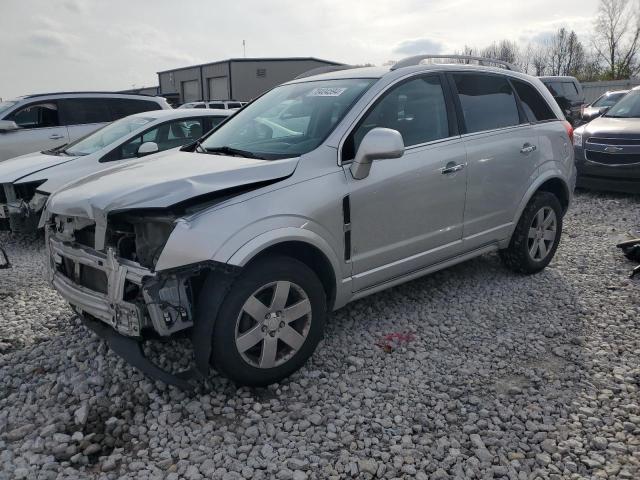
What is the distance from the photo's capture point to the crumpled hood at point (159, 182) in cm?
277

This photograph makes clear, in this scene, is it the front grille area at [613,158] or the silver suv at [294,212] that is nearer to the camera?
the silver suv at [294,212]

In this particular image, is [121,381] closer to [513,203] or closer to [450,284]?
[450,284]

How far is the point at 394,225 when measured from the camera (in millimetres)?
3623

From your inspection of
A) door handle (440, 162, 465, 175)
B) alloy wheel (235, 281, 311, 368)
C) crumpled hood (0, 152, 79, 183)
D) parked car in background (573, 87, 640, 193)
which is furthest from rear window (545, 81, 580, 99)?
alloy wheel (235, 281, 311, 368)

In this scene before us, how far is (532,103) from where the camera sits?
15.8 feet

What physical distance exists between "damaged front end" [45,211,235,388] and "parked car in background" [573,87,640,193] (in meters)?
7.41

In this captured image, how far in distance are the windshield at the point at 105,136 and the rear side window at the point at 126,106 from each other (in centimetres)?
204

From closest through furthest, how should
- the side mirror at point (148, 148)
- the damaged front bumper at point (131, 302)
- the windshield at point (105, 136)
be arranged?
1. the damaged front bumper at point (131, 302)
2. the side mirror at point (148, 148)
3. the windshield at point (105, 136)

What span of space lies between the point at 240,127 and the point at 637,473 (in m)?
3.33

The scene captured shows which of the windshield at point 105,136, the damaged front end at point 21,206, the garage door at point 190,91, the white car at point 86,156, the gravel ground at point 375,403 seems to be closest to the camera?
the gravel ground at point 375,403

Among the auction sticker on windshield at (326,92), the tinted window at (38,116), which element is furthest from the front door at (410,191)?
the tinted window at (38,116)

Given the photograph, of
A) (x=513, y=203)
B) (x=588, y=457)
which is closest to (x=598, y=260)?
(x=513, y=203)

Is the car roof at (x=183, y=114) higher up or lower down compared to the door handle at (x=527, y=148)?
higher up

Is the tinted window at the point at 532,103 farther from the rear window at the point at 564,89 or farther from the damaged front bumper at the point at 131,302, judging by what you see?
the rear window at the point at 564,89
